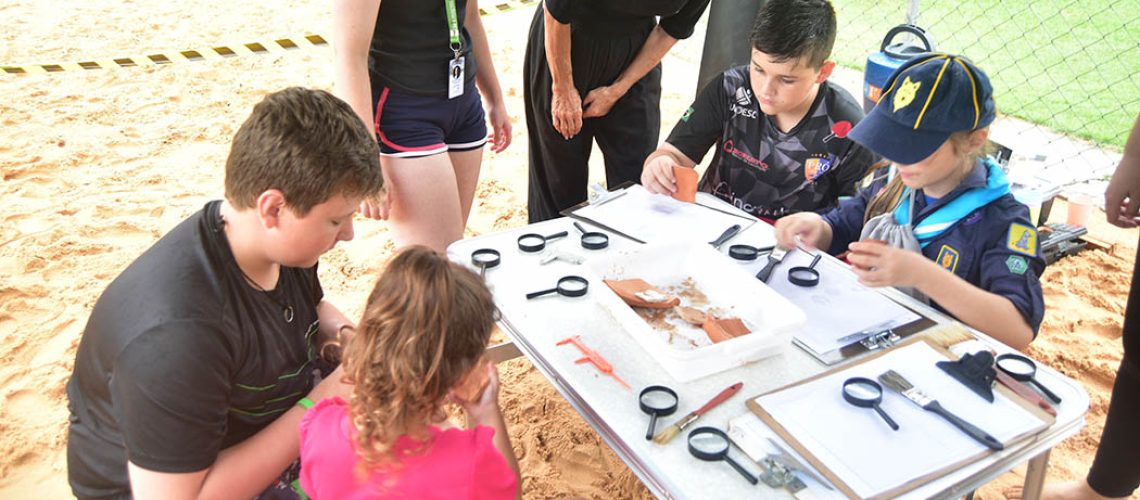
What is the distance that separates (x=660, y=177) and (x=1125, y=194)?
1178 millimetres

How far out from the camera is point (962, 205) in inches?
73.4

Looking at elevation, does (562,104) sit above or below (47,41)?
above

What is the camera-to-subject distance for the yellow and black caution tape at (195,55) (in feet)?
18.9

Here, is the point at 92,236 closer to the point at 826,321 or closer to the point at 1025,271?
the point at 826,321

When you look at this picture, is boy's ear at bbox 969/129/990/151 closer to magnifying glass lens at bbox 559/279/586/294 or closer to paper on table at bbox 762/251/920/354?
paper on table at bbox 762/251/920/354

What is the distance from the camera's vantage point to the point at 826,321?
1.73 meters

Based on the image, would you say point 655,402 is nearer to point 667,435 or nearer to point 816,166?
point 667,435

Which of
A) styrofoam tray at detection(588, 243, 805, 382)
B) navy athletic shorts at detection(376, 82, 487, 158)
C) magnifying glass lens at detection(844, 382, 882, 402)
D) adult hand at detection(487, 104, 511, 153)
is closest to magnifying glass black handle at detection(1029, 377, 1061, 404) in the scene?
magnifying glass lens at detection(844, 382, 882, 402)

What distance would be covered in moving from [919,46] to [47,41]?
22.0 ft

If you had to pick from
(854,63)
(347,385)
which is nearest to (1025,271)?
(347,385)

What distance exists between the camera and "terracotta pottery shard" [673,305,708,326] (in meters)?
1.67

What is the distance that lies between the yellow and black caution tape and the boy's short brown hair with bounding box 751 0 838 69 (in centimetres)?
343

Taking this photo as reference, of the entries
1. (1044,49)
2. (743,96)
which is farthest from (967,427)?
(1044,49)

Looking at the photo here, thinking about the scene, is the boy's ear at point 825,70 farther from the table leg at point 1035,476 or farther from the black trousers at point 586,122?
the table leg at point 1035,476
